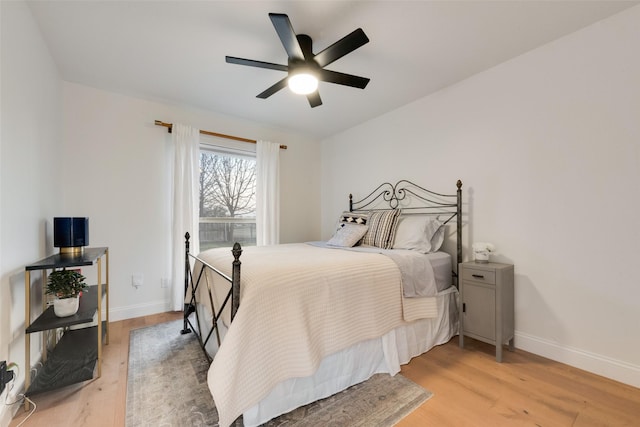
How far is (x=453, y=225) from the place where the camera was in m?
2.77

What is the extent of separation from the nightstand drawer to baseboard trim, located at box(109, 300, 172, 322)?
3.22 m

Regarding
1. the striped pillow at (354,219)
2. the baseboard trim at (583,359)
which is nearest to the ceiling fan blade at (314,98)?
the striped pillow at (354,219)

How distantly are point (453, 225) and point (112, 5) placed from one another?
3.28m

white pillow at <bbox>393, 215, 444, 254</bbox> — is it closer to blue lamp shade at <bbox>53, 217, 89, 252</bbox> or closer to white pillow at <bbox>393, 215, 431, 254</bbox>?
Answer: white pillow at <bbox>393, 215, 431, 254</bbox>

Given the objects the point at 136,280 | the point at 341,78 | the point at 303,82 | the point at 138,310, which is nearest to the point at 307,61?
the point at 303,82

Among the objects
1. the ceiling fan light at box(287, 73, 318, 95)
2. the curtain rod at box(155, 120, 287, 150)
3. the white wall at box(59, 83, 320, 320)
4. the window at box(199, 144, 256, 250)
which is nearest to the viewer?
the ceiling fan light at box(287, 73, 318, 95)

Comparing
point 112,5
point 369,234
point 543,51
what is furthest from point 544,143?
point 112,5

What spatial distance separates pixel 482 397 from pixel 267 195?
3.14m

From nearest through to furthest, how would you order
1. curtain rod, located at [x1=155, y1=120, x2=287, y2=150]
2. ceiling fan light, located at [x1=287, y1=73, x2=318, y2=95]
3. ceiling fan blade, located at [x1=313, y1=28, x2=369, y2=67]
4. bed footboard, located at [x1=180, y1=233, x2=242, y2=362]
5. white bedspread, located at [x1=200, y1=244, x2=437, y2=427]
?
white bedspread, located at [x1=200, y1=244, x2=437, y2=427] → bed footboard, located at [x1=180, y1=233, x2=242, y2=362] → ceiling fan blade, located at [x1=313, y1=28, x2=369, y2=67] → ceiling fan light, located at [x1=287, y1=73, x2=318, y2=95] → curtain rod, located at [x1=155, y1=120, x2=287, y2=150]

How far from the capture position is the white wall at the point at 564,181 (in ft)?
6.00

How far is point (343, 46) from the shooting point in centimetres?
170

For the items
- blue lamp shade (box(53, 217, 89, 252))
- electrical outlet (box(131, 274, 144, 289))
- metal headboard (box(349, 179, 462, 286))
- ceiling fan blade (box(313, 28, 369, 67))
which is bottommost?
electrical outlet (box(131, 274, 144, 289))

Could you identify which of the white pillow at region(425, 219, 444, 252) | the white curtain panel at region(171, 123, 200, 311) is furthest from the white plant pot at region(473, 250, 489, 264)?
the white curtain panel at region(171, 123, 200, 311)

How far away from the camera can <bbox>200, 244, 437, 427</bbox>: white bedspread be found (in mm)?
1282
